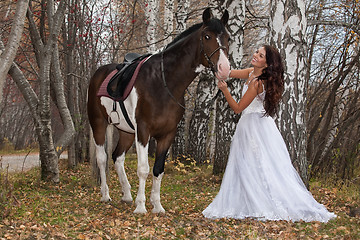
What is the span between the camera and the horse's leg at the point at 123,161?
5863 mm

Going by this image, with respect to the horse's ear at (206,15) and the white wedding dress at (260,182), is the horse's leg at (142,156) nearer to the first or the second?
the white wedding dress at (260,182)

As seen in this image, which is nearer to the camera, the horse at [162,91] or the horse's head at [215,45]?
the horse's head at [215,45]

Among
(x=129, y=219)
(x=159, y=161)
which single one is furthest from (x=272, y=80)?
(x=129, y=219)

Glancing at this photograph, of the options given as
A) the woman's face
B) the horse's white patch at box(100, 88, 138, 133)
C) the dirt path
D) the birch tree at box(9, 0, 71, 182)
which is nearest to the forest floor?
the birch tree at box(9, 0, 71, 182)

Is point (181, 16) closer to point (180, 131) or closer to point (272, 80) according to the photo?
point (180, 131)

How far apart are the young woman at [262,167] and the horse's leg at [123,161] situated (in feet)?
5.37

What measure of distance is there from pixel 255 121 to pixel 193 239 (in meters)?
1.83

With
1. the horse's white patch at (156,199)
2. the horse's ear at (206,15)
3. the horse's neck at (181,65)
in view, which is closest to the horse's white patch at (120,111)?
the horse's neck at (181,65)

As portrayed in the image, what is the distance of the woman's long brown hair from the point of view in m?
4.52

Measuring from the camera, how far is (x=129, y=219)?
4.71m

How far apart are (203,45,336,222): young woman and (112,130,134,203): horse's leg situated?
1.64 metres

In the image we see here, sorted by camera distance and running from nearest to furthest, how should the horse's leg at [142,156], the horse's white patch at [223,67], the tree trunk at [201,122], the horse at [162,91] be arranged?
the horse's white patch at [223,67] < the horse at [162,91] < the horse's leg at [142,156] < the tree trunk at [201,122]

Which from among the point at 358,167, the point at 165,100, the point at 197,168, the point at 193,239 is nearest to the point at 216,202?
the point at 193,239

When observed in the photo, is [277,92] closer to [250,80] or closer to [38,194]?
[250,80]
